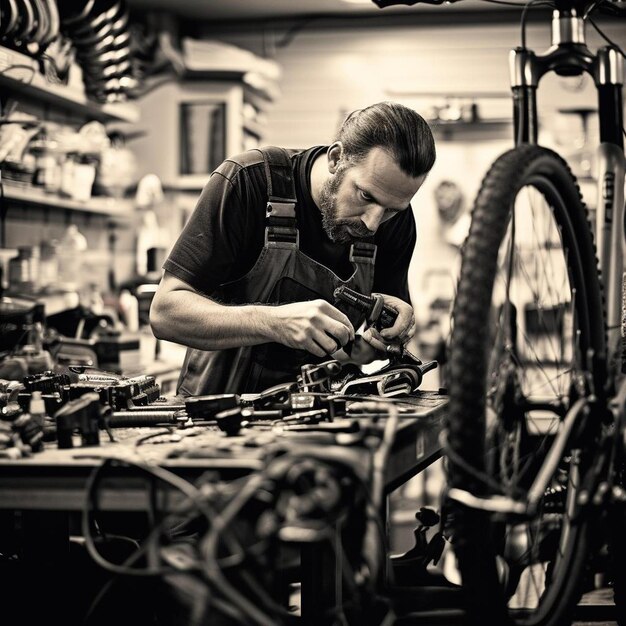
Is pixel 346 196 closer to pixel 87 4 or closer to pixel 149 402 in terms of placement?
pixel 149 402

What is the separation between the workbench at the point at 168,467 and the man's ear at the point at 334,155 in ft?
2.81

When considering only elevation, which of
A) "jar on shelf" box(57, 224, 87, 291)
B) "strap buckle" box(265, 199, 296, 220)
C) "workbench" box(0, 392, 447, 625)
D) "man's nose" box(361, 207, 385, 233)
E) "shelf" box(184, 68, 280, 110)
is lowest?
"workbench" box(0, 392, 447, 625)

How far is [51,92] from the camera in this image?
179 inches

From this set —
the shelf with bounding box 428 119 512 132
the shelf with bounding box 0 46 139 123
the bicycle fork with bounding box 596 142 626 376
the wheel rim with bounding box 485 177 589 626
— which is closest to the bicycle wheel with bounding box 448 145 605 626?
the wheel rim with bounding box 485 177 589 626

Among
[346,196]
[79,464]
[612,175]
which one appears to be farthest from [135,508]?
[612,175]

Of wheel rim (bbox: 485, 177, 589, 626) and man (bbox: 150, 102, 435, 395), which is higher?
man (bbox: 150, 102, 435, 395)

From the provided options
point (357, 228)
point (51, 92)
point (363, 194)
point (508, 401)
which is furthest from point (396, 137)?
point (51, 92)

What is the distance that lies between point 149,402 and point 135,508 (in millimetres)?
730

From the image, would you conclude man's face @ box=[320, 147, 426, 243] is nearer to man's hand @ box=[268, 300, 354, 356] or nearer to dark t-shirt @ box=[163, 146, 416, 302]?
dark t-shirt @ box=[163, 146, 416, 302]

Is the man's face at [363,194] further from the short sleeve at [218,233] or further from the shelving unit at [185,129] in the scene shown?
the shelving unit at [185,129]

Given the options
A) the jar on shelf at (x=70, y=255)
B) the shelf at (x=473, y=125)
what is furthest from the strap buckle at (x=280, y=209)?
the shelf at (x=473, y=125)

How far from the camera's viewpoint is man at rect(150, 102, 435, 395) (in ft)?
7.63

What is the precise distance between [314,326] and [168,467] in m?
0.71

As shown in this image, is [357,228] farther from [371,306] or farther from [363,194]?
[371,306]
